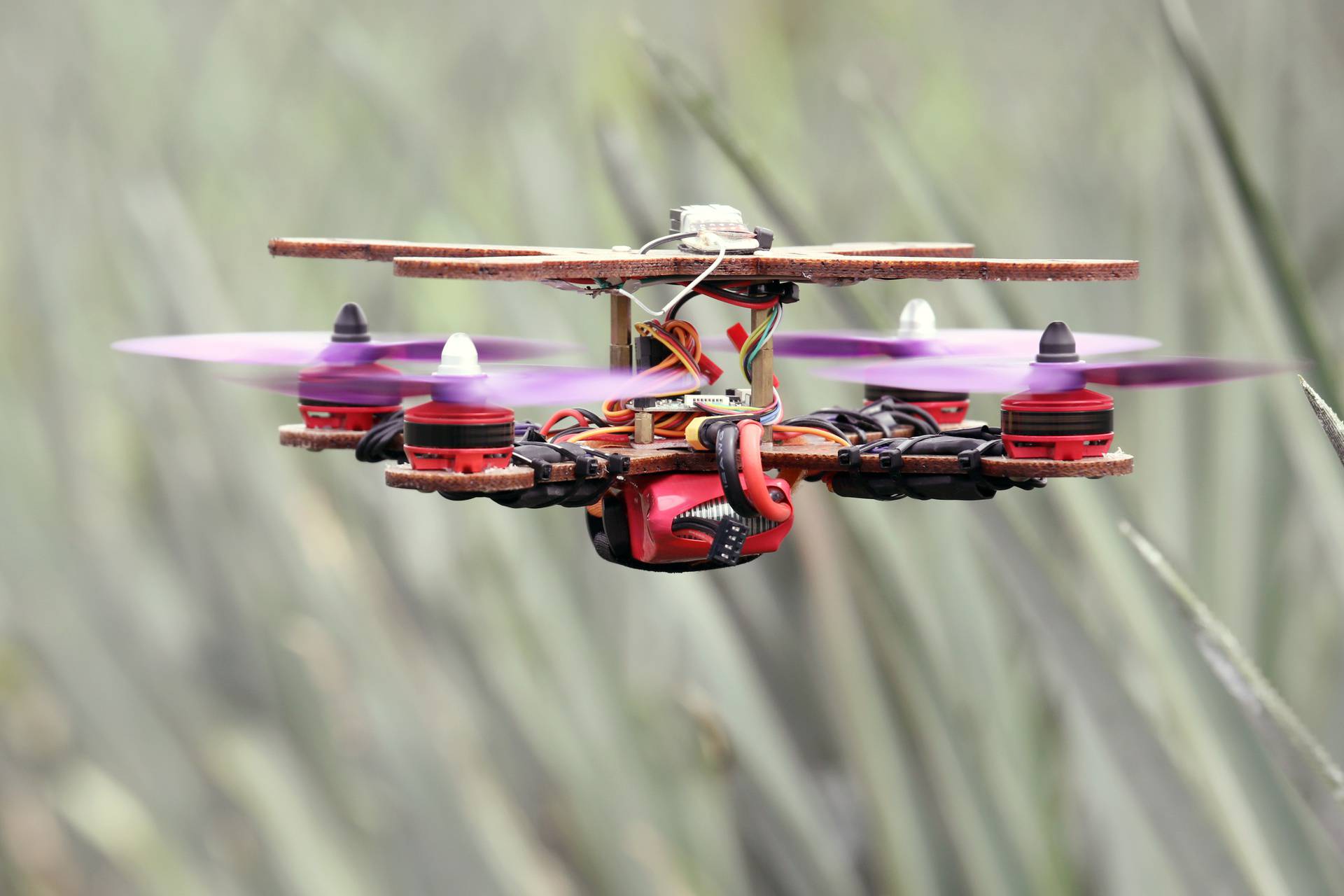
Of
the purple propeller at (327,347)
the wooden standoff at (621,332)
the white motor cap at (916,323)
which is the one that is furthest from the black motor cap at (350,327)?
the white motor cap at (916,323)

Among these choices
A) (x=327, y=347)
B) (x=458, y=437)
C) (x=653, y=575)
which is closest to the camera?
(x=458, y=437)

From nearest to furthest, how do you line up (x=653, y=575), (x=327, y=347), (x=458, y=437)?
(x=458, y=437), (x=327, y=347), (x=653, y=575)

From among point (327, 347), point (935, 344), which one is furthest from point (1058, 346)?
point (327, 347)

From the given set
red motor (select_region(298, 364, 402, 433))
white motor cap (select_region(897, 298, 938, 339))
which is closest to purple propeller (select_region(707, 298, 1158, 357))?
white motor cap (select_region(897, 298, 938, 339))

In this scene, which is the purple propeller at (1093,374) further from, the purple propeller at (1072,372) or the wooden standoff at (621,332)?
the wooden standoff at (621,332)

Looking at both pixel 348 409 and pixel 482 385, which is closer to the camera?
pixel 482 385

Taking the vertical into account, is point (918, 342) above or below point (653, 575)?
above

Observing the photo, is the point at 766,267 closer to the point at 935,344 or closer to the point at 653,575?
the point at 935,344
